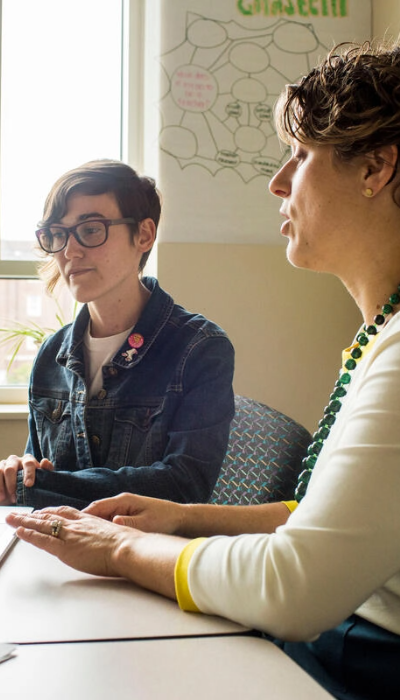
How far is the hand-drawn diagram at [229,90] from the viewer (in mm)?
2707

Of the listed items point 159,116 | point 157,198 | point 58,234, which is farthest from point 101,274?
point 159,116

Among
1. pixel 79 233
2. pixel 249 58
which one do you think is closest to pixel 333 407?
pixel 79 233

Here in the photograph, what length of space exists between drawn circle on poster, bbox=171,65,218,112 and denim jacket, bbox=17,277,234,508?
3.97 ft

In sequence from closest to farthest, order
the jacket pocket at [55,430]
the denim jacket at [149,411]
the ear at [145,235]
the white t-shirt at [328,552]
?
the white t-shirt at [328,552], the denim jacket at [149,411], the jacket pocket at [55,430], the ear at [145,235]

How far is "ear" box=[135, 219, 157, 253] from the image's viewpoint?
1818 millimetres

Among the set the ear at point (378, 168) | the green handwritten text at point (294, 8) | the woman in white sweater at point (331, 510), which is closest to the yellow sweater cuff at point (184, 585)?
the woman in white sweater at point (331, 510)

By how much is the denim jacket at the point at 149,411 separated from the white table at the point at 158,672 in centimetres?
70

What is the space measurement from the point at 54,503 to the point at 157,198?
0.86m

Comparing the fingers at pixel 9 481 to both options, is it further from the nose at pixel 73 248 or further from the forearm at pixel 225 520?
the nose at pixel 73 248

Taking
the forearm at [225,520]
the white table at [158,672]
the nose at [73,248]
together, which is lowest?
the forearm at [225,520]

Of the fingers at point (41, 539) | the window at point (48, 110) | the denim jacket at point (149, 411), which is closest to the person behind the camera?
the fingers at point (41, 539)

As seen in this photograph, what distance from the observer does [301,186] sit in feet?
3.63

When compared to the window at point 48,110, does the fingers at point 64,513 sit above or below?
below

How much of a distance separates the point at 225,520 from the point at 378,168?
0.57m
